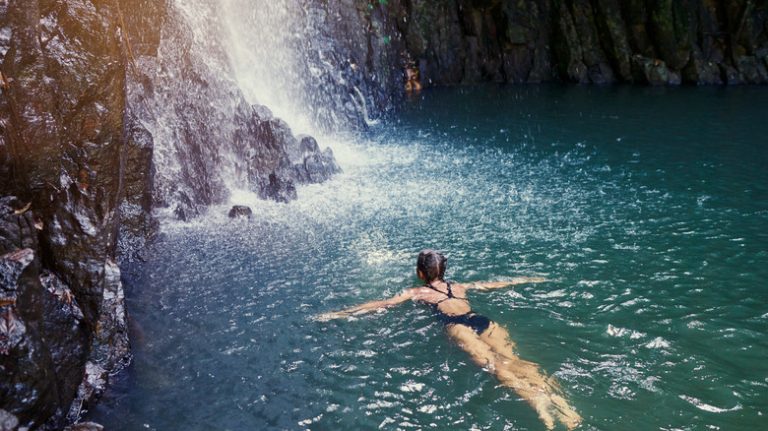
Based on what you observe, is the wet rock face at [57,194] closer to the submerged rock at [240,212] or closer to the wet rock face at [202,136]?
the submerged rock at [240,212]

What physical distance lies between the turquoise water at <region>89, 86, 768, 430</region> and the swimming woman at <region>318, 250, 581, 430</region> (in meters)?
0.22

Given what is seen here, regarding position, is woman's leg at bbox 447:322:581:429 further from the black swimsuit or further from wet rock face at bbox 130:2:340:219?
wet rock face at bbox 130:2:340:219

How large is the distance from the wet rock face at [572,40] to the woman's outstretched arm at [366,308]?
98.2 feet

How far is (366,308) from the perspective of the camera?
1083 cm

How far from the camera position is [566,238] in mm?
14273

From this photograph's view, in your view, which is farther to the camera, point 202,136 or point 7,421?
point 202,136

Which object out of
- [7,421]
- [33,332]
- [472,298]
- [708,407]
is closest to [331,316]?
[472,298]

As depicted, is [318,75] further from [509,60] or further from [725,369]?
[725,369]

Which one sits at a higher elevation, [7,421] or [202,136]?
[202,136]

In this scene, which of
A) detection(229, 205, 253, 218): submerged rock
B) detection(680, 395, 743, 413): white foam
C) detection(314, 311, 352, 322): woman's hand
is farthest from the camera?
detection(229, 205, 253, 218): submerged rock

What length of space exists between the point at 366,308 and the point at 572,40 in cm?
4210

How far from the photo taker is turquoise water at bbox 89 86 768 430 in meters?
8.12

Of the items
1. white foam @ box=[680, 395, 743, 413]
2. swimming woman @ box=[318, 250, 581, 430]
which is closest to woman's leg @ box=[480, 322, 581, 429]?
swimming woman @ box=[318, 250, 581, 430]

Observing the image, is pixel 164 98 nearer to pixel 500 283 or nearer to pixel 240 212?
pixel 240 212
